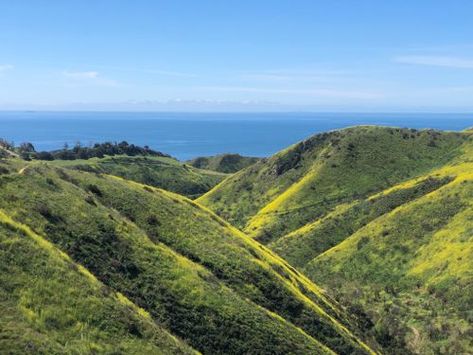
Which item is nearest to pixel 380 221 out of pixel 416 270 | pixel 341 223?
pixel 341 223

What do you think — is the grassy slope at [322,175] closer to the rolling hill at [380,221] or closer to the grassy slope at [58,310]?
the rolling hill at [380,221]

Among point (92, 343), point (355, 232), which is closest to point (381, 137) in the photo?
point (355, 232)

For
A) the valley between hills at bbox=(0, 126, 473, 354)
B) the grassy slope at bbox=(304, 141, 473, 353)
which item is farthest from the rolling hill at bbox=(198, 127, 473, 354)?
the valley between hills at bbox=(0, 126, 473, 354)

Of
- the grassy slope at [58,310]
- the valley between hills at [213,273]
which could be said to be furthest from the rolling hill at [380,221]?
the grassy slope at [58,310]

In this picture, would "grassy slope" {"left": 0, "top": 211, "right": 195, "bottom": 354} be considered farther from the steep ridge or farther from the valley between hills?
the steep ridge

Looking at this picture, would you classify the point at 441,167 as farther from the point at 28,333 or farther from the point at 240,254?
the point at 28,333

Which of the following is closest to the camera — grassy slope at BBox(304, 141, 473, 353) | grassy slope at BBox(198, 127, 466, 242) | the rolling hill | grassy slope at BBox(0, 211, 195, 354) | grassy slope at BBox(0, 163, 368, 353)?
grassy slope at BBox(0, 211, 195, 354)
